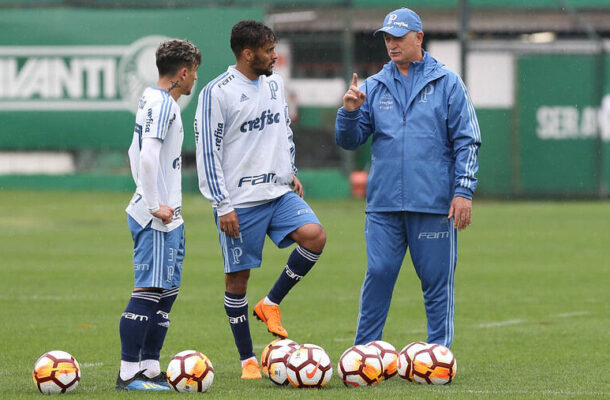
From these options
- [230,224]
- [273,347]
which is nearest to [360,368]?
[273,347]

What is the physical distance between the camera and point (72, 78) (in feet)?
89.9

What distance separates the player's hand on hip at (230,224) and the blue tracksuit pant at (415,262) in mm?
912

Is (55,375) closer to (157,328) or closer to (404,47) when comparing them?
(157,328)

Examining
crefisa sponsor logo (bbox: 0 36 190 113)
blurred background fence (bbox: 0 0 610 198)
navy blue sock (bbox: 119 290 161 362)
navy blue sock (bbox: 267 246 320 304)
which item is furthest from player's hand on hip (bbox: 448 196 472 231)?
crefisa sponsor logo (bbox: 0 36 190 113)

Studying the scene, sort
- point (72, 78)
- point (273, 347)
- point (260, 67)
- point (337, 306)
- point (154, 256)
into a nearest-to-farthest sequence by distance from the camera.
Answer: point (154, 256) → point (273, 347) → point (260, 67) → point (337, 306) → point (72, 78)

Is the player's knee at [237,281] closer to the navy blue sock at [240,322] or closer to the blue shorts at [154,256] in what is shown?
the navy blue sock at [240,322]

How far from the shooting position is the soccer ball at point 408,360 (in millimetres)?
7477

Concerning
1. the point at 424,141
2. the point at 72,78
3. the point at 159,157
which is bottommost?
the point at 159,157

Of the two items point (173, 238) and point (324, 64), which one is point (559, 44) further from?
point (173, 238)

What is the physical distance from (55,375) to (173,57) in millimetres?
2128

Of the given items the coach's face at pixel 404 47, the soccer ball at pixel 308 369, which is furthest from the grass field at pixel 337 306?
the coach's face at pixel 404 47

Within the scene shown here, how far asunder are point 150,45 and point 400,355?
20.5 m

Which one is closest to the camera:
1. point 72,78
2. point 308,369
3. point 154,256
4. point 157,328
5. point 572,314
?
point 308,369

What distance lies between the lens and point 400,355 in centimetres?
755
